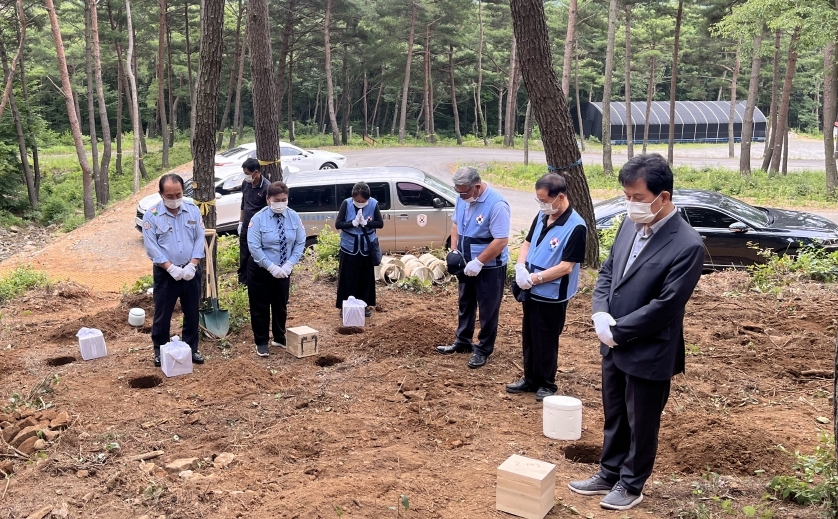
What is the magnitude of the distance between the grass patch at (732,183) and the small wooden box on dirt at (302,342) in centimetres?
1496

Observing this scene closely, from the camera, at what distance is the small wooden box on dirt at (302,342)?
677 centimetres

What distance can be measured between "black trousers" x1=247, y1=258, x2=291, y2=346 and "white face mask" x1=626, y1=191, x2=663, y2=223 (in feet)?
13.9

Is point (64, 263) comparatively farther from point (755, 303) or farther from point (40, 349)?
point (755, 303)

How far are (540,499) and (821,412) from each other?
9.30ft

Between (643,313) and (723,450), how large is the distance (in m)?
1.49

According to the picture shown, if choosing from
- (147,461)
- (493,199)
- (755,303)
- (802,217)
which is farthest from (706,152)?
(147,461)

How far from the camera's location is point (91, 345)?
22.5 feet

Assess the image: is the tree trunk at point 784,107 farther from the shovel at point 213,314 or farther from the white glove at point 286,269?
the shovel at point 213,314

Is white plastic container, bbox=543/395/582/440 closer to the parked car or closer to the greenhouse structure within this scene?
the parked car

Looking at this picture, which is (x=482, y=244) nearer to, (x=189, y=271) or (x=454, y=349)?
(x=454, y=349)

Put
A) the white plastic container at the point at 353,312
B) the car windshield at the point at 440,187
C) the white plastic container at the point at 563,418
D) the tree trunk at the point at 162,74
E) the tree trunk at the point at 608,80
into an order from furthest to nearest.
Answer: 1. the tree trunk at the point at 162,74
2. the tree trunk at the point at 608,80
3. the car windshield at the point at 440,187
4. the white plastic container at the point at 353,312
5. the white plastic container at the point at 563,418

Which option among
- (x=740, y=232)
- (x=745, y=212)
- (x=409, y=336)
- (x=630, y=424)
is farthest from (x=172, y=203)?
(x=745, y=212)

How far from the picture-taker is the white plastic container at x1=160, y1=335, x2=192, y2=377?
6219 millimetres

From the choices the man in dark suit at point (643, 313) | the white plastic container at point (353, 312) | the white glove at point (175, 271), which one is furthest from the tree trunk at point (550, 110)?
the man in dark suit at point (643, 313)
